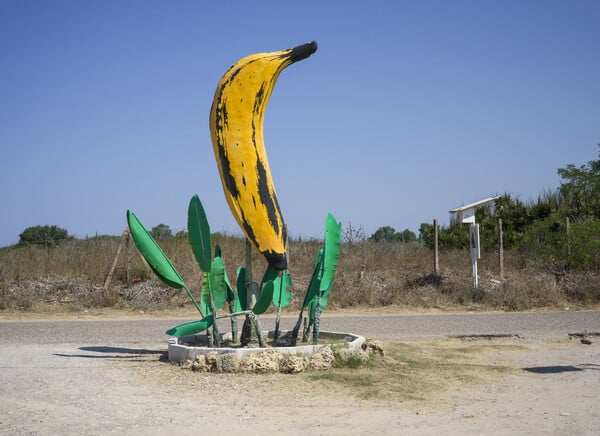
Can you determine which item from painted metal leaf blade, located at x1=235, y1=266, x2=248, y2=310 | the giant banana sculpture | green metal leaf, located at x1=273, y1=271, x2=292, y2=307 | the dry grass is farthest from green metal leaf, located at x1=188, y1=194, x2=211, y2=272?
the dry grass

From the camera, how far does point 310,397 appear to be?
18.4ft

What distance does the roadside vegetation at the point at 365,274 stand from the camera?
14.7 meters

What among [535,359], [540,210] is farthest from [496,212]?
[535,359]

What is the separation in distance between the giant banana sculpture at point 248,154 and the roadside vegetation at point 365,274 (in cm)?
753

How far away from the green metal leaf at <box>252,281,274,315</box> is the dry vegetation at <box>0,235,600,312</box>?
7.37 meters

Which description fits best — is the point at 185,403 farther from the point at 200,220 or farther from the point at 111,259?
the point at 111,259

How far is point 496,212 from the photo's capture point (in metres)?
22.7

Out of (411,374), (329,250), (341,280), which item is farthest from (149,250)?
(341,280)

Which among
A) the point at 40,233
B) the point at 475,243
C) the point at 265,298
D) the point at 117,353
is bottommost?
the point at 117,353

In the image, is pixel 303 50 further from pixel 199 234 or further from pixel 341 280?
pixel 341 280

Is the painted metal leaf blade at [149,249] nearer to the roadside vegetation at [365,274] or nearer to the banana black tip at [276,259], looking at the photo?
the banana black tip at [276,259]

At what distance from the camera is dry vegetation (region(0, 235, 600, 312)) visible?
1463 centimetres

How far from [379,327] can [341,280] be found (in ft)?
15.6

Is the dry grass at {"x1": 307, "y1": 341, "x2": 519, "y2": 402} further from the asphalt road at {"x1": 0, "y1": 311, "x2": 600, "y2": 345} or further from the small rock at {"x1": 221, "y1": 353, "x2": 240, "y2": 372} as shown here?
the asphalt road at {"x1": 0, "y1": 311, "x2": 600, "y2": 345}
